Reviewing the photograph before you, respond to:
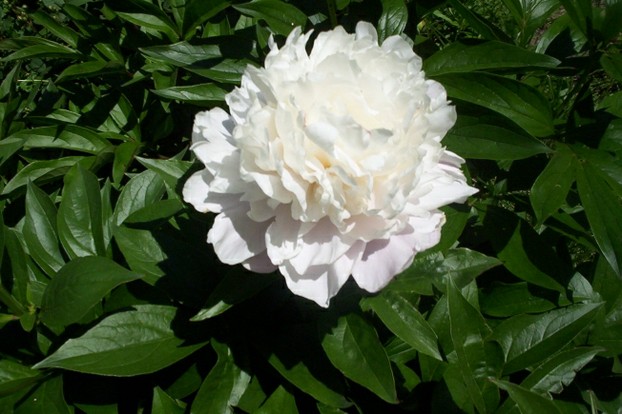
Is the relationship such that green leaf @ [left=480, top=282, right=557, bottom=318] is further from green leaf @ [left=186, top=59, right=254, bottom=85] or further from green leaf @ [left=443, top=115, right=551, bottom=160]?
green leaf @ [left=186, top=59, right=254, bottom=85]

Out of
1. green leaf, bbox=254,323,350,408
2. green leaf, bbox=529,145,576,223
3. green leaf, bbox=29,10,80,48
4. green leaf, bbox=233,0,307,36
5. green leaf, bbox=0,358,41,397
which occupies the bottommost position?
green leaf, bbox=0,358,41,397

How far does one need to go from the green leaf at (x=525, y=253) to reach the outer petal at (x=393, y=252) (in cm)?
40

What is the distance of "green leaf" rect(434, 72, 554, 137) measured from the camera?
1195 millimetres

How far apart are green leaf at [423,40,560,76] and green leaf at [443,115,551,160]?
14 cm

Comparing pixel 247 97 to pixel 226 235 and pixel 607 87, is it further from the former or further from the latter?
pixel 607 87

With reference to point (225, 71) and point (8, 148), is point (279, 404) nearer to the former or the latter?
point (225, 71)

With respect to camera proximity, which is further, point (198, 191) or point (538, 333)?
point (538, 333)

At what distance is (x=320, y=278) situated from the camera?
36.2 inches

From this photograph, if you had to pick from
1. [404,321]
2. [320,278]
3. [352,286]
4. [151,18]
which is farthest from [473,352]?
[151,18]

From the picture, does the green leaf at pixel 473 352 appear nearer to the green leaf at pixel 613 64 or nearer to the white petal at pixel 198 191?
the white petal at pixel 198 191

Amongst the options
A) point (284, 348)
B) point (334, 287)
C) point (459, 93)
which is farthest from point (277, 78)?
point (284, 348)

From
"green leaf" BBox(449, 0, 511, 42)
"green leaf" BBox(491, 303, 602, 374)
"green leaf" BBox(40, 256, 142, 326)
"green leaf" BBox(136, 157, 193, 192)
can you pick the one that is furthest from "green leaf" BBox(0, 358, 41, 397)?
"green leaf" BBox(449, 0, 511, 42)

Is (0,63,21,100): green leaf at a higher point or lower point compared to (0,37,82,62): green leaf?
lower

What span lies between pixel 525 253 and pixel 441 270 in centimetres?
28
